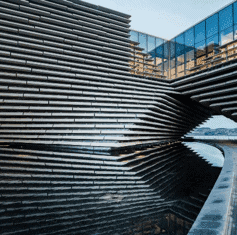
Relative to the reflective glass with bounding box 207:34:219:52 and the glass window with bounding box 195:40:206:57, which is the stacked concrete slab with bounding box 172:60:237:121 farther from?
the reflective glass with bounding box 207:34:219:52

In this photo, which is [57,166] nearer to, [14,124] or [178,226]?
[178,226]

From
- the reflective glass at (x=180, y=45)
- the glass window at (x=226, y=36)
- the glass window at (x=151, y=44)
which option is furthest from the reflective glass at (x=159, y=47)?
the glass window at (x=226, y=36)

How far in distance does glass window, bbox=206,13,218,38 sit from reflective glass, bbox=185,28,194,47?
1421mm

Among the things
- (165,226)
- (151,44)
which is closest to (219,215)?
(165,226)

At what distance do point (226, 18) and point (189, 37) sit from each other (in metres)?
3.32

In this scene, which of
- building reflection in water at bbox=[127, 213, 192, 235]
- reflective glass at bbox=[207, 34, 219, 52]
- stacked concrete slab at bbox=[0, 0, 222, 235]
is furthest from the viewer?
reflective glass at bbox=[207, 34, 219, 52]

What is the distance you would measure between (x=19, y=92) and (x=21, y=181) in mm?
7100

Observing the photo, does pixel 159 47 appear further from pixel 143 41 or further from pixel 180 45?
pixel 143 41

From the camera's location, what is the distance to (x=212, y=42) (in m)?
14.1

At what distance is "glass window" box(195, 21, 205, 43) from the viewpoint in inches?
593

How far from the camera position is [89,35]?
12.4 metres

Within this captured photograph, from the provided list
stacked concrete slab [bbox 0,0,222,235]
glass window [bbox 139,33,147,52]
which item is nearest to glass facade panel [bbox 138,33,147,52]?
glass window [bbox 139,33,147,52]

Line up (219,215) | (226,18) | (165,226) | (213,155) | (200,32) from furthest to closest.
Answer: (200,32) → (226,18) → (213,155) → (165,226) → (219,215)

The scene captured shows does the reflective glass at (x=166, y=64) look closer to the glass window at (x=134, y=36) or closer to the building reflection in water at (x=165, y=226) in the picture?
the glass window at (x=134, y=36)
